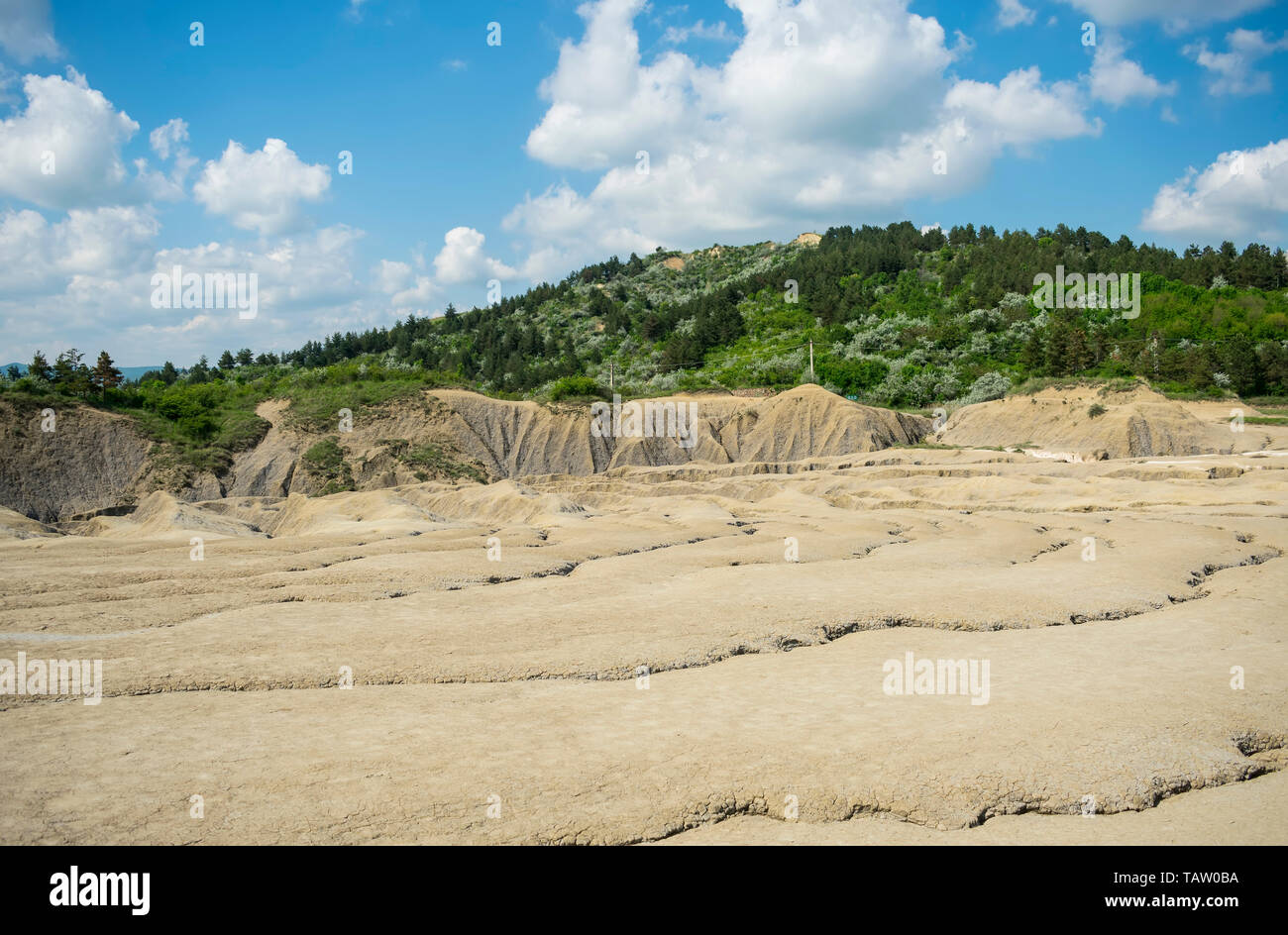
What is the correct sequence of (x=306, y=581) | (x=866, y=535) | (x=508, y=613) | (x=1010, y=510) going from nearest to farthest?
(x=508, y=613) < (x=306, y=581) < (x=866, y=535) < (x=1010, y=510)

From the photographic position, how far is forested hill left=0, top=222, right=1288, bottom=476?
1870 inches

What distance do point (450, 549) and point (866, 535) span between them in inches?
404

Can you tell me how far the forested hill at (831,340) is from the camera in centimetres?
4750

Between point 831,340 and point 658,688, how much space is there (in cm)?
6556

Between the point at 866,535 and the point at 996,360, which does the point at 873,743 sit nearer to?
the point at 866,535

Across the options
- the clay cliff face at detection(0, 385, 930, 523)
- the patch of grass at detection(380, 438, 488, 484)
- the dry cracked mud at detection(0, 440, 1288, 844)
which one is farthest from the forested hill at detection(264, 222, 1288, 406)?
the dry cracked mud at detection(0, 440, 1288, 844)

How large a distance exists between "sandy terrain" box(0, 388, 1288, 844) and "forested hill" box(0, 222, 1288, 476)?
1064 inches

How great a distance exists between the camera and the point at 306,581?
580 inches

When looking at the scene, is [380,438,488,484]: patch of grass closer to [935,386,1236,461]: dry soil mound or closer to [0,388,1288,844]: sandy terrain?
[0,388,1288,844]: sandy terrain

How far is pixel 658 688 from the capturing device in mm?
9086

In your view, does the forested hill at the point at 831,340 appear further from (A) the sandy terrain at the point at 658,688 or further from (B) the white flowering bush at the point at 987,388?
(A) the sandy terrain at the point at 658,688

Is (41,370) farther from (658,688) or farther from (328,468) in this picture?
(658,688)

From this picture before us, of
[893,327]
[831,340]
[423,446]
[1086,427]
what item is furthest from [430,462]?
[893,327]
